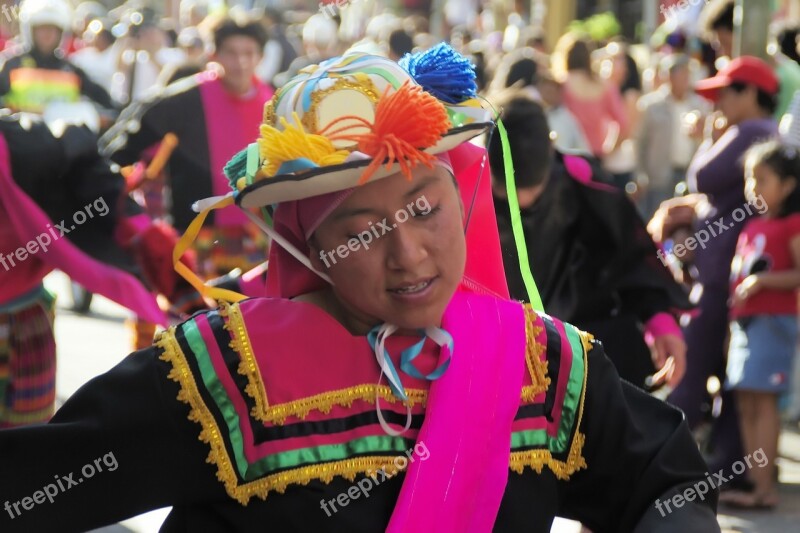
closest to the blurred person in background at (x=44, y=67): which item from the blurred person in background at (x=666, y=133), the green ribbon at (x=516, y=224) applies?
the blurred person in background at (x=666, y=133)

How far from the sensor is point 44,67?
32.0 ft

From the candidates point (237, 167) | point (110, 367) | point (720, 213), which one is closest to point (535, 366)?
point (237, 167)

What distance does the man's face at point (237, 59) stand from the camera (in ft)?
24.3

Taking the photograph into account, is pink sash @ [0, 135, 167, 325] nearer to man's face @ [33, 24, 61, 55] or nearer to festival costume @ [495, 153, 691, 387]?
festival costume @ [495, 153, 691, 387]

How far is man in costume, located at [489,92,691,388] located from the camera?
4336 mm

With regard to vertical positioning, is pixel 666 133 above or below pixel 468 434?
below

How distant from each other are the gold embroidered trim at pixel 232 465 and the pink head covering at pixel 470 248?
0.93 feet

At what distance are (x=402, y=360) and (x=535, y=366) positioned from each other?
249 millimetres

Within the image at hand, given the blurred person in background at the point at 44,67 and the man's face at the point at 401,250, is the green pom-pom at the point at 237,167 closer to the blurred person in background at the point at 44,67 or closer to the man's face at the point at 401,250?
the man's face at the point at 401,250

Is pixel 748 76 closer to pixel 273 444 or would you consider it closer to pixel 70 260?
pixel 70 260

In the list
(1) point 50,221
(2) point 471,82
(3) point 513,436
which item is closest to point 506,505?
(3) point 513,436

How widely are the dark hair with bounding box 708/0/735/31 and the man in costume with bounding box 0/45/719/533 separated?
17.7 feet

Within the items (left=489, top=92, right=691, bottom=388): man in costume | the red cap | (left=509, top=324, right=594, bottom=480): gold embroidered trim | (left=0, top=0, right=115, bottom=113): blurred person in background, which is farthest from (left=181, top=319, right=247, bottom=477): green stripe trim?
(left=0, top=0, right=115, bottom=113): blurred person in background

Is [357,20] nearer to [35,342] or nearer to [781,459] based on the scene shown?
[781,459]
